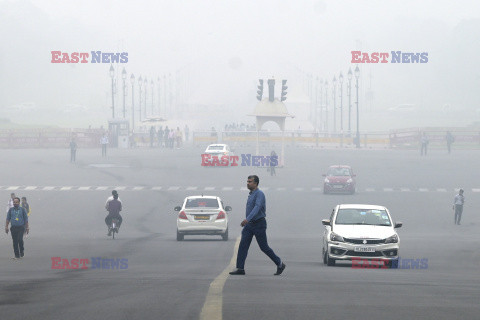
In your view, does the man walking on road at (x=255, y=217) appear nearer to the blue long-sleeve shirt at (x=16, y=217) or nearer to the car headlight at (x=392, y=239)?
the car headlight at (x=392, y=239)

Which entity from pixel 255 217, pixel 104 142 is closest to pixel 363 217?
pixel 255 217

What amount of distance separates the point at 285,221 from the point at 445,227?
6358mm

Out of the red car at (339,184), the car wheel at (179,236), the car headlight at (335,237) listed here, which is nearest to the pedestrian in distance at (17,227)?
the car wheel at (179,236)

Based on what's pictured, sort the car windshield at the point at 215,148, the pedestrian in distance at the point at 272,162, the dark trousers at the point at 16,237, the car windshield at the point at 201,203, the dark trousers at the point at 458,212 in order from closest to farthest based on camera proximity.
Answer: the dark trousers at the point at 16,237 < the car windshield at the point at 201,203 < the dark trousers at the point at 458,212 < the pedestrian in distance at the point at 272,162 < the car windshield at the point at 215,148

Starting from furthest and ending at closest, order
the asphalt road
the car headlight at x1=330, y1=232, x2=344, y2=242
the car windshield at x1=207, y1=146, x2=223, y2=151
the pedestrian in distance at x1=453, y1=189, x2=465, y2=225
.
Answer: the car windshield at x1=207, y1=146, x2=223, y2=151 → the pedestrian in distance at x1=453, y1=189, x2=465, y2=225 → the car headlight at x1=330, y1=232, x2=344, y2=242 → the asphalt road

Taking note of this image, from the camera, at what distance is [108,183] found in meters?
56.2

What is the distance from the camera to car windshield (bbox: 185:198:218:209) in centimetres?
3142

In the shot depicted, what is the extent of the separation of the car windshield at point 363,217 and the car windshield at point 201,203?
31.8ft

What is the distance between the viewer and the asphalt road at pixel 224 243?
42.0 ft

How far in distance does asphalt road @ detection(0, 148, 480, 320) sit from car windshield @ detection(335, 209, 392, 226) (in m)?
1.01

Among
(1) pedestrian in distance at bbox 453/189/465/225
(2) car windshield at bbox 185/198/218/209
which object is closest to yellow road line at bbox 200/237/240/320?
(2) car windshield at bbox 185/198/218/209

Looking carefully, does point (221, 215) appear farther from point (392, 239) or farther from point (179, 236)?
point (392, 239)

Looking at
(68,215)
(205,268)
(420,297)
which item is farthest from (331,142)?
(420,297)

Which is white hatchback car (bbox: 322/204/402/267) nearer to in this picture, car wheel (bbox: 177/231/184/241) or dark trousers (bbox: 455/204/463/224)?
car wheel (bbox: 177/231/184/241)
